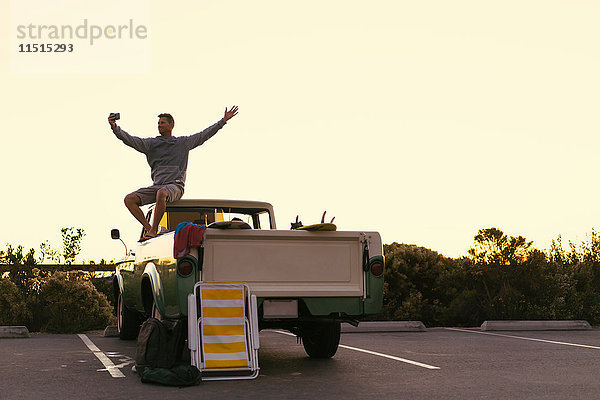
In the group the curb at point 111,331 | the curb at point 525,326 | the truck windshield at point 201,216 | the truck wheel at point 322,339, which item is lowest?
the curb at point 525,326

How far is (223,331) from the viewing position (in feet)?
25.4

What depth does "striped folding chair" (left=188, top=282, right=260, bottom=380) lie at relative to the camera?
24.6 feet

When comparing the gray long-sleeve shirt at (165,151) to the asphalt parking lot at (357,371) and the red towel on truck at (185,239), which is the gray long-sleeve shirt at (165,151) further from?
the asphalt parking lot at (357,371)

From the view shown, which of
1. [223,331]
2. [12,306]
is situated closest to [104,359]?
[223,331]

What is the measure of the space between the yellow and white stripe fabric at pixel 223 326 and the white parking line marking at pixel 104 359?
3.35 ft

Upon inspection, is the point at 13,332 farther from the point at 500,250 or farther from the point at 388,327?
the point at 500,250

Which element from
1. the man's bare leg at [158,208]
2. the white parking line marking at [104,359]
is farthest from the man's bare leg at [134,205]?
the white parking line marking at [104,359]

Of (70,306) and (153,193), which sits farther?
(70,306)

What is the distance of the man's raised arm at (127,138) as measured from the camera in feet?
31.5

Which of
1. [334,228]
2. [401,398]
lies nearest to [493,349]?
[334,228]

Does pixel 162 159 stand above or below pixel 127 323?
above

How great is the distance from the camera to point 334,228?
27.5ft

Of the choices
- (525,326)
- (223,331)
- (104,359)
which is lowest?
(525,326)

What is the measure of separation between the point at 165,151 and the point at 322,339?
10.2 ft
